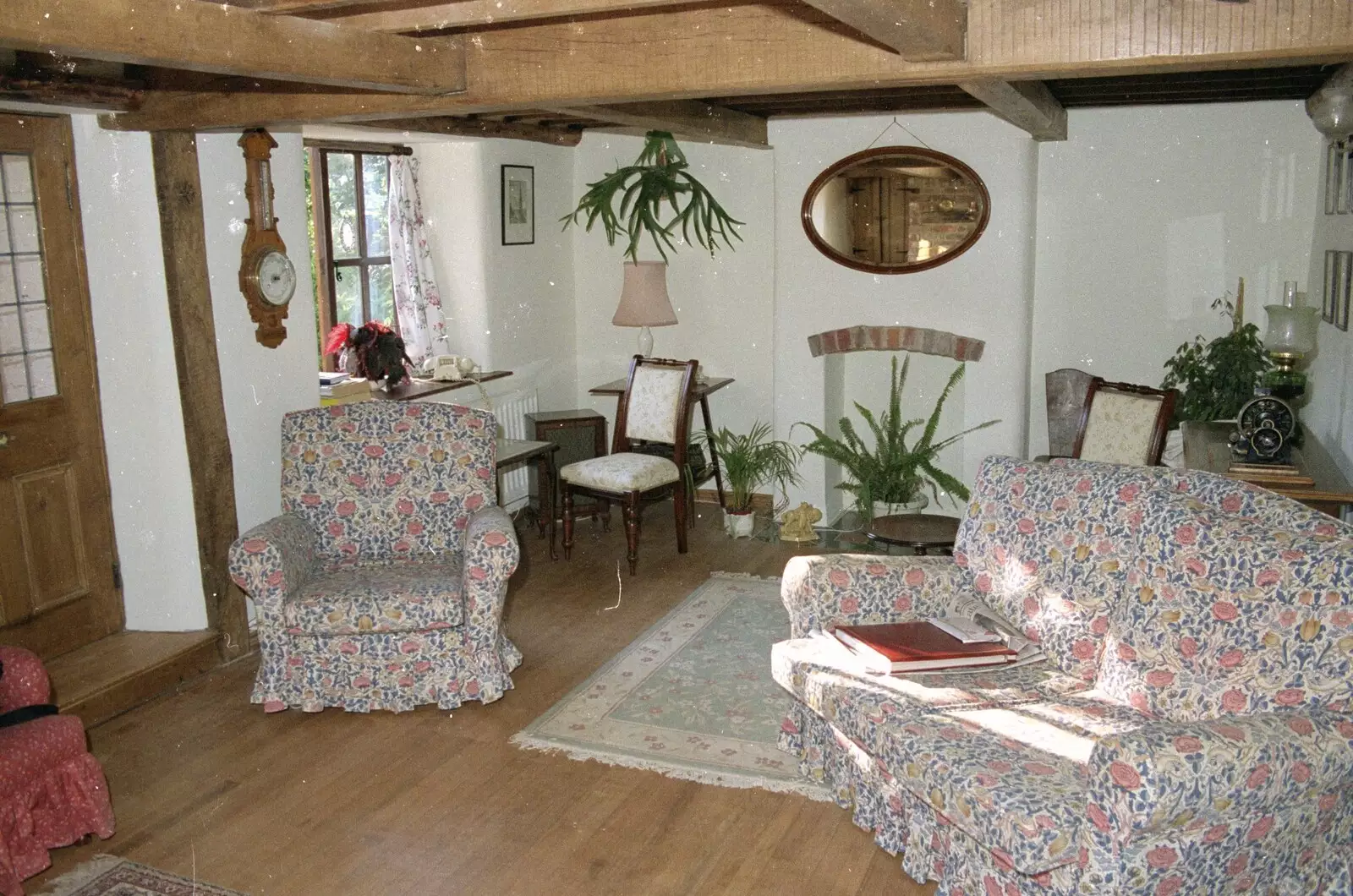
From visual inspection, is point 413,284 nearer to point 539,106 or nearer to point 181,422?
point 181,422

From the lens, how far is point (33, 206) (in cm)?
390

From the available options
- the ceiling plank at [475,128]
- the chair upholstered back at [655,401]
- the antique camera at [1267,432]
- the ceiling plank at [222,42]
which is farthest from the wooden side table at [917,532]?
the ceiling plank at [475,128]

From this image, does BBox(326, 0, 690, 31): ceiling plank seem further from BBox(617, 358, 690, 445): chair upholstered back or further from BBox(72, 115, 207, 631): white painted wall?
BBox(617, 358, 690, 445): chair upholstered back

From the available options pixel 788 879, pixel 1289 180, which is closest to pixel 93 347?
pixel 788 879

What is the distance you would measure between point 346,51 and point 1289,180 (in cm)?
443

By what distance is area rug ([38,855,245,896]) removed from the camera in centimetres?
291

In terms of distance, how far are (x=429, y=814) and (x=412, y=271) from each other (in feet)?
11.0

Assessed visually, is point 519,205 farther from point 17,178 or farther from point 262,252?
point 17,178

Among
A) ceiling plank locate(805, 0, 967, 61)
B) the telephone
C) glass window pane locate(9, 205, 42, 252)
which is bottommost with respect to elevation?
the telephone

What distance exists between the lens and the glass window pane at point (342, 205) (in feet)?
18.6

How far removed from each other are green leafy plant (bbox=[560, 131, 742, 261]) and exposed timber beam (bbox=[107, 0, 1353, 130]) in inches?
88.5

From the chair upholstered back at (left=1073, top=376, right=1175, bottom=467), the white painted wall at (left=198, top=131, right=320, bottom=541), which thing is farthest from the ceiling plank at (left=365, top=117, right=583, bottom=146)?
the chair upholstered back at (left=1073, top=376, right=1175, bottom=467)

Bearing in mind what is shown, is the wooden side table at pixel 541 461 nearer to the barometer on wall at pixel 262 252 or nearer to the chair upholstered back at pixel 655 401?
the chair upholstered back at pixel 655 401

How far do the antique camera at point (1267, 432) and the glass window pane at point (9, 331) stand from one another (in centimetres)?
398
